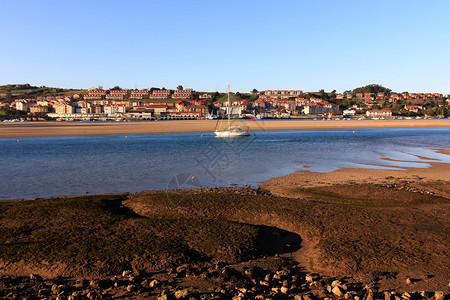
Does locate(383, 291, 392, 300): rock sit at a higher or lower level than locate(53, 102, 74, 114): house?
lower

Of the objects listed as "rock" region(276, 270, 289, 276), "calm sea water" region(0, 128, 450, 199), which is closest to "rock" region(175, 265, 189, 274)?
"rock" region(276, 270, 289, 276)

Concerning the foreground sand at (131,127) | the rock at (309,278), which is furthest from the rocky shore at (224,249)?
the foreground sand at (131,127)

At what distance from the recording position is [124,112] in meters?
182

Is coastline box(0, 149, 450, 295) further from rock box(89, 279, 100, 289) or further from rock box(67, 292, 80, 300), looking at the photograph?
rock box(67, 292, 80, 300)

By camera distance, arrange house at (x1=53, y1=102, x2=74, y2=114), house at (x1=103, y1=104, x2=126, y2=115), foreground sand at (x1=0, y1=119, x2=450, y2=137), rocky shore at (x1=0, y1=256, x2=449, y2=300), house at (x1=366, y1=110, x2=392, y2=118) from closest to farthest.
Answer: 1. rocky shore at (x1=0, y1=256, x2=449, y2=300)
2. foreground sand at (x1=0, y1=119, x2=450, y2=137)
3. house at (x1=53, y1=102, x2=74, y2=114)
4. house at (x1=103, y1=104, x2=126, y2=115)
5. house at (x1=366, y1=110, x2=392, y2=118)

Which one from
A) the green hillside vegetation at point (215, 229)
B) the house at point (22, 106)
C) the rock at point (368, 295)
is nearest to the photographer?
the rock at point (368, 295)

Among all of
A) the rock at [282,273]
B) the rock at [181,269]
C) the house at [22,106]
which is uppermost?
the house at [22,106]

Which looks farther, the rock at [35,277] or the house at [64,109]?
the house at [64,109]

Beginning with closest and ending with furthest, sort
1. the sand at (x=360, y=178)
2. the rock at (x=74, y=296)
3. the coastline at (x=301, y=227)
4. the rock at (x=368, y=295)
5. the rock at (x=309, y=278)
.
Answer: the rock at (x=74, y=296), the rock at (x=368, y=295), the rock at (x=309, y=278), the coastline at (x=301, y=227), the sand at (x=360, y=178)

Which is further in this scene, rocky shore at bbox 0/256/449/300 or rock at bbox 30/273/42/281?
rock at bbox 30/273/42/281

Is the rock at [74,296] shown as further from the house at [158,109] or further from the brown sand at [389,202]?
the house at [158,109]

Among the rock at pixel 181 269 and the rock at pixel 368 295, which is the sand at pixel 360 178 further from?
the rock at pixel 368 295

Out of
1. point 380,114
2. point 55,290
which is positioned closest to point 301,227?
point 55,290

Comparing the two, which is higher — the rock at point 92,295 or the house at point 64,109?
the house at point 64,109
